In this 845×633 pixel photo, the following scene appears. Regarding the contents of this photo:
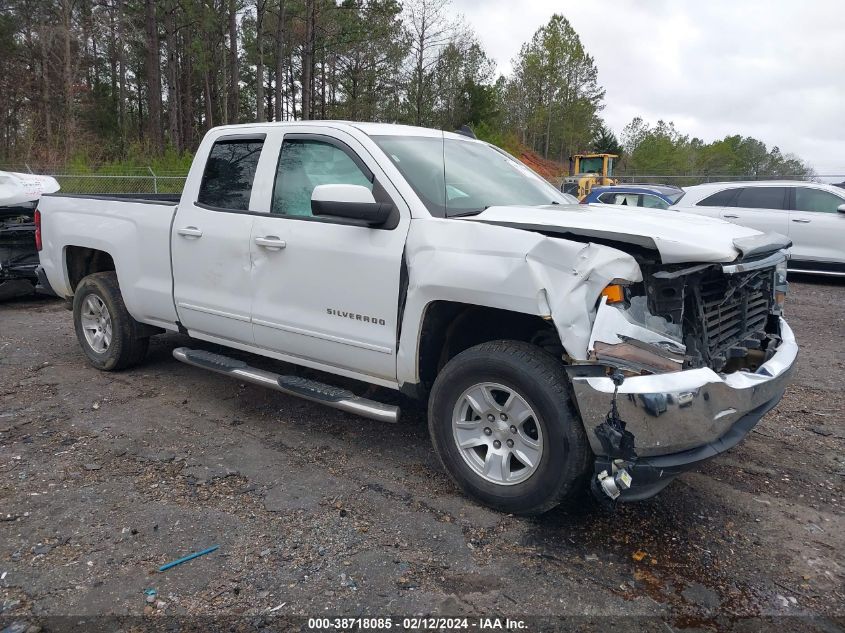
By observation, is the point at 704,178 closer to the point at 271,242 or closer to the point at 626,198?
the point at 626,198

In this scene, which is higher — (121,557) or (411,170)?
(411,170)

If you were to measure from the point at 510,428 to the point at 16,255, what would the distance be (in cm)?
789

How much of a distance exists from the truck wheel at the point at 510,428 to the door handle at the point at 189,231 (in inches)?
87.3

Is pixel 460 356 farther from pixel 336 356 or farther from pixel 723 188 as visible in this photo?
pixel 723 188

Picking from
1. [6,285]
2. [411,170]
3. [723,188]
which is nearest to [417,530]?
[411,170]

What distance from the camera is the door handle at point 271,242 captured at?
412 centimetres

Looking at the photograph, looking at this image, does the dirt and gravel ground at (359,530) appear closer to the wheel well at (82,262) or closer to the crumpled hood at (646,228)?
the crumpled hood at (646,228)

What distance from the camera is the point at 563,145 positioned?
57.8 m

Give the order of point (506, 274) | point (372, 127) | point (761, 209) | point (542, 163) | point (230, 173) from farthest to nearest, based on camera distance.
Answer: point (542, 163) < point (761, 209) < point (230, 173) < point (372, 127) < point (506, 274)

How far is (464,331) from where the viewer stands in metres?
3.75

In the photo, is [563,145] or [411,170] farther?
[563,145]

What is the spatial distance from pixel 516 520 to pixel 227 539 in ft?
4.67

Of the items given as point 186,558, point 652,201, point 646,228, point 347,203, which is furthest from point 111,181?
point 646,228

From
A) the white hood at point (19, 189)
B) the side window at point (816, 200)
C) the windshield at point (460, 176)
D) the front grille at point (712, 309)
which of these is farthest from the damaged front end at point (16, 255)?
the side window at point (816, 200)
